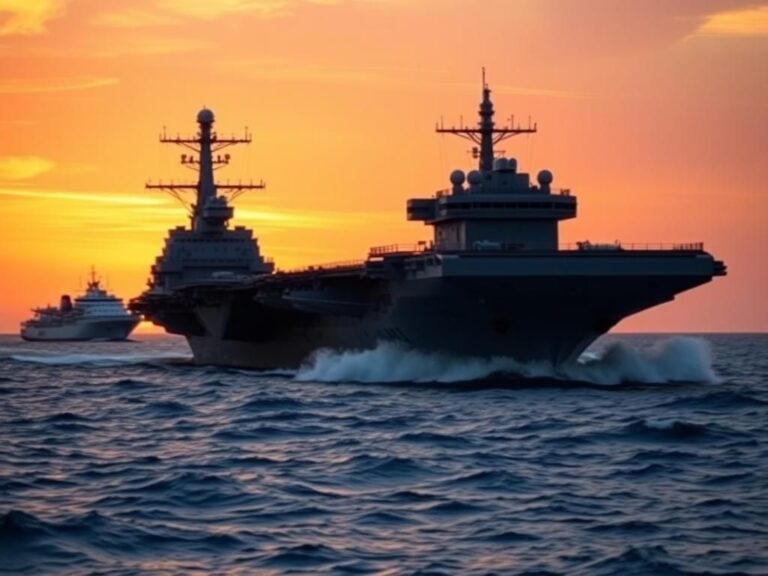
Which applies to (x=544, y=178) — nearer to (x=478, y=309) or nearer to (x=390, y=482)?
(x=478, y=309)

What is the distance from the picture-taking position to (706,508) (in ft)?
63.5

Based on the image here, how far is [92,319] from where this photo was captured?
494 ft

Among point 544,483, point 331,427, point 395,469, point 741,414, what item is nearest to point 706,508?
point 544,483

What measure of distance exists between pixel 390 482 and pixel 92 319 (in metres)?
132

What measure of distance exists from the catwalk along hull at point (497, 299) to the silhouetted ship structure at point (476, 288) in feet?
0.13

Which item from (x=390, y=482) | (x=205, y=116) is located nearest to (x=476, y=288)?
(x=390, y=482)

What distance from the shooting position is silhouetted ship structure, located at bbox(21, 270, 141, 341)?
498ft

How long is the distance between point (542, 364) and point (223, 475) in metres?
21.8

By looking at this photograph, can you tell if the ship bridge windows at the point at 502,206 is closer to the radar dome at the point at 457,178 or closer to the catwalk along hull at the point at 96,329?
the radar dome at the point at 457,178

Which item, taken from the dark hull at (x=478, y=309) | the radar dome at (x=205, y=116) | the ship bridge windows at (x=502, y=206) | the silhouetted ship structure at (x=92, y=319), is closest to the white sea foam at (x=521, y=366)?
the dark hull at (x=478, y=309)

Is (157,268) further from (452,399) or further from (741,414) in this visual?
(741,414)

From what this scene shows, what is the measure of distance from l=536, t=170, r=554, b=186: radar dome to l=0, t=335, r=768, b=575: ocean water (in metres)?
9.13

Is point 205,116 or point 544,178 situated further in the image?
point 205,116

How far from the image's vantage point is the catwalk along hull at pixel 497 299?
4047 cm
